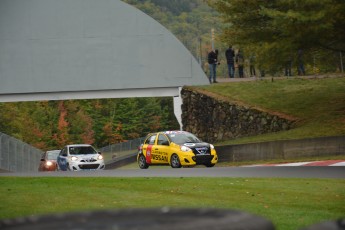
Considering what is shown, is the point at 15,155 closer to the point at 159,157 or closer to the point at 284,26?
the point at 159,157

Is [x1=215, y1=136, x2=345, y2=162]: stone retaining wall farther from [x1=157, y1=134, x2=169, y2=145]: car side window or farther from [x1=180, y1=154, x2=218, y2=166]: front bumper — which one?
[x1=157, y1=134, x2=169, y2=145]: car side window

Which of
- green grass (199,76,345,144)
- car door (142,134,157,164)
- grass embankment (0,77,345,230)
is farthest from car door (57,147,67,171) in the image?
grass embankment (0,77,345,230)

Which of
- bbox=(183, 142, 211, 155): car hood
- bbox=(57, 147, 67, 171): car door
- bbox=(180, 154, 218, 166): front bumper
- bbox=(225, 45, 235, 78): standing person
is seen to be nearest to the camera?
bbox=(180, 154, 218, 166): front bumper

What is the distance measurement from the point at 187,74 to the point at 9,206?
3759 cm

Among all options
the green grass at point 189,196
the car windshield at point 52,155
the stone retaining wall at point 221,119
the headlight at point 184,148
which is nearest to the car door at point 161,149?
the headlight at point 184,148

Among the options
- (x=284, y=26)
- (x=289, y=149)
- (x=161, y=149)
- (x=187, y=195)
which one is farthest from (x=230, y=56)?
(x=187, y=195)

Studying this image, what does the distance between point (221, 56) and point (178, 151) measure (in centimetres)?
13527

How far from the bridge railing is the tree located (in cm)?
1244

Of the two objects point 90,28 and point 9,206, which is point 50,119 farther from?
point 9,206

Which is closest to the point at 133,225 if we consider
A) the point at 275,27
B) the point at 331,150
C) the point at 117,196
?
the point at 117,196

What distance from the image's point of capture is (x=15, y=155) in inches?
1913

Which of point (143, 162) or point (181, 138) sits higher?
point (181, 138)

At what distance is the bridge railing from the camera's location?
4528 cm

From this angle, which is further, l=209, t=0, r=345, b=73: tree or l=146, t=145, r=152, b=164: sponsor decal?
l=209, t=0, r=345, b=73: tree
